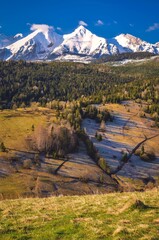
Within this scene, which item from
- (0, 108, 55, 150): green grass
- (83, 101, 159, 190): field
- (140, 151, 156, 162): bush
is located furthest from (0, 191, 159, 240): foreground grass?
(140, 151, 156, 162): bush

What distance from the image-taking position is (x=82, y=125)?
156m

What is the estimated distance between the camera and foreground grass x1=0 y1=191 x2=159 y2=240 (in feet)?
51.7

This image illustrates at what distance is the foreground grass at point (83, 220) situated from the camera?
15758 millimetres

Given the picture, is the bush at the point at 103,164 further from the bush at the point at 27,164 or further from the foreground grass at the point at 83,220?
the foreground grass at the point at 83,220

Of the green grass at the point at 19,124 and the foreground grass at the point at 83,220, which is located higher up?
the foreground grass at the point at 83,220

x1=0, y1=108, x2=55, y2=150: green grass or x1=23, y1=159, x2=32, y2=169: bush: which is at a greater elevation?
x1=0, y1=108, x2=55, y2=150: green grass

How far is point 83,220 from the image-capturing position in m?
18.6

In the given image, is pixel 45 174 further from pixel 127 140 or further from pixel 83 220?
pixel 83 220

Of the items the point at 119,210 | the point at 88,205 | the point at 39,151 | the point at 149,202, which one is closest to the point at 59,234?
the point at 119,210

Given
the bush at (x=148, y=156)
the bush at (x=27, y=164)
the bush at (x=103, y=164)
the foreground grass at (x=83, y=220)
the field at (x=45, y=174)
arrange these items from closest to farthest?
1. the foreground grass at (x=83, y=220)
2. the field at (x=45, y=174)
3. the bush at (x=27, y=164)
4. the bush at (x=103, y=164)
5. the bush at (x=148, y=156)

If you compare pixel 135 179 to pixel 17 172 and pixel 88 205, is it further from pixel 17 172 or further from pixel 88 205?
pixel 88 205

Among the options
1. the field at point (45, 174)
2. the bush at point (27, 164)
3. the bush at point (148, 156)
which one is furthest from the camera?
the bush at point (148, 156)

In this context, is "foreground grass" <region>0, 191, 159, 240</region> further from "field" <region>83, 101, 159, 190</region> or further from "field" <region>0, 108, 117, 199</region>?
"field" <region>83, 101, 159, 190</region>

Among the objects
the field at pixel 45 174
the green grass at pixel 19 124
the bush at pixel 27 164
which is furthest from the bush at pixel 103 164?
the green grass at pixel 19 124
